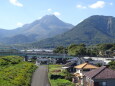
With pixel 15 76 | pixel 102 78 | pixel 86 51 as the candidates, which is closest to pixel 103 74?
pixel 102 78

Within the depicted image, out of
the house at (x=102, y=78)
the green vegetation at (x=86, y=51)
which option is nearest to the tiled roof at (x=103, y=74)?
the house at (x=102, y=78)

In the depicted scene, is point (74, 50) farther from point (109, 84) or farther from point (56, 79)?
point (109, 84)

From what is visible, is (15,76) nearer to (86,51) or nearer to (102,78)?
(102,78)

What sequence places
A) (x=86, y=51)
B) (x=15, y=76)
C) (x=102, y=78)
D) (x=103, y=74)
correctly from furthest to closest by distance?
(x=86, y=51), (x=15, y=76), (x=103, y=74), (x=102, y=78)

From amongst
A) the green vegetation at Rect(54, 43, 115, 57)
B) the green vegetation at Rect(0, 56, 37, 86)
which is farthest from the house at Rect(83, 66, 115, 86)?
the green vegetation at Rect(54, 43, 115, 57)

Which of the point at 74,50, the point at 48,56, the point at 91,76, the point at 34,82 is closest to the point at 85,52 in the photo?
the point at 74,50

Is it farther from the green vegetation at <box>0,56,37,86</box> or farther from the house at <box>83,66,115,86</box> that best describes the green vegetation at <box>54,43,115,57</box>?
the house at <box>83,66,115,86</box>

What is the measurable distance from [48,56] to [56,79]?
83.4m

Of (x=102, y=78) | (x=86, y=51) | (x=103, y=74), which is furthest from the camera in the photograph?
(x=86, y=51)

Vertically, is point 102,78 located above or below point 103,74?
below

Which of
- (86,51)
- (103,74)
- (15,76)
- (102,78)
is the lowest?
(15,76)

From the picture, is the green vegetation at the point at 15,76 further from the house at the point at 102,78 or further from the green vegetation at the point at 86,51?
the green vegetation at the point at 86,51

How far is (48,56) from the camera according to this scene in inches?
5507

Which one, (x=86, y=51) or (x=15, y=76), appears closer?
(x=15, y=76)
